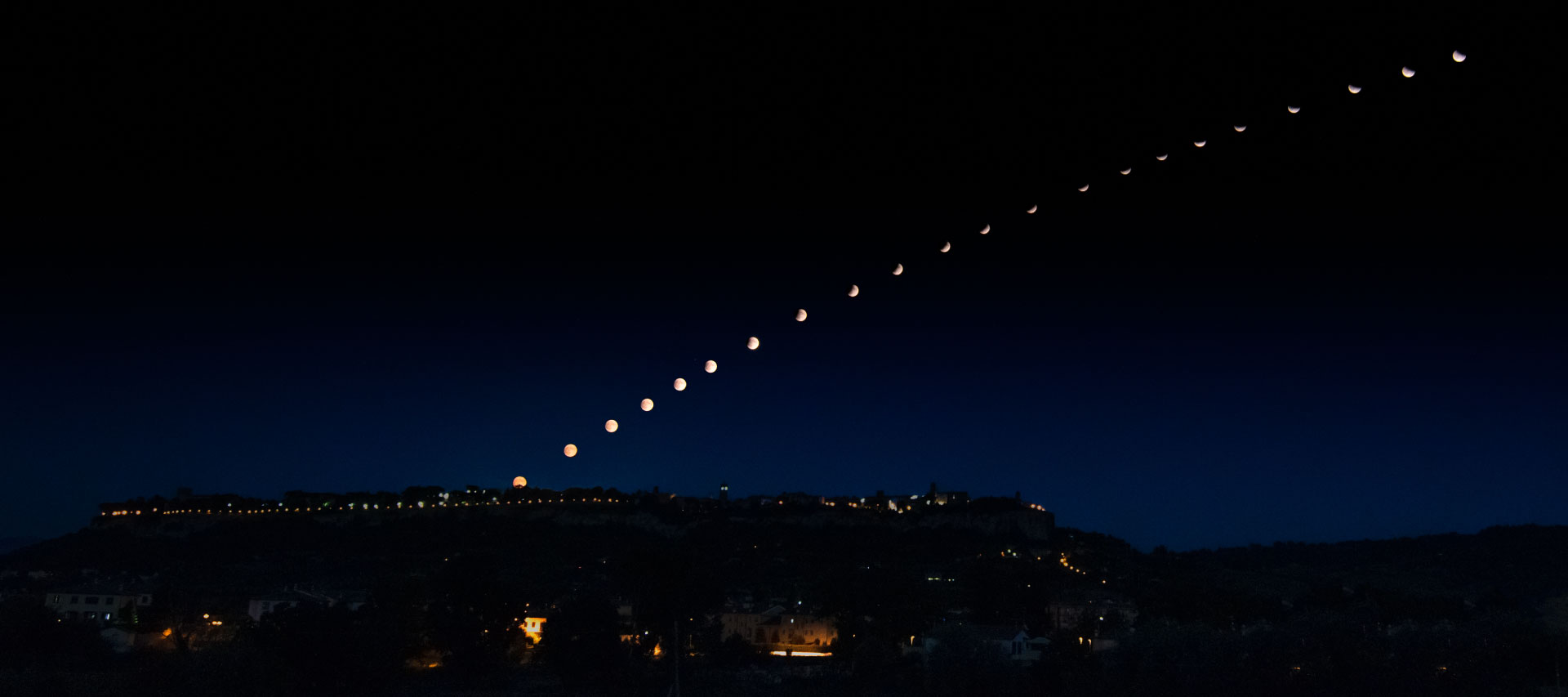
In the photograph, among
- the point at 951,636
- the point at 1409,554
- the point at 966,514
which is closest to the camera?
the point at 951,636

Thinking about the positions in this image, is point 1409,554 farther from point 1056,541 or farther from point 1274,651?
point 1274,651

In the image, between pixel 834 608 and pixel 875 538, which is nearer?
pixel 834 608

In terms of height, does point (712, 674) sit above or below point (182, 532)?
below

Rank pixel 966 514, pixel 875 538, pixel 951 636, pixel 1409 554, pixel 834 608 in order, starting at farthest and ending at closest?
pixel 966 514, pixel 875 538, pixel 1409 554, pixel 834 608, pixel 951 636

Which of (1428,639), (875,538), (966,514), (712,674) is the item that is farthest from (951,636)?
(966,514)

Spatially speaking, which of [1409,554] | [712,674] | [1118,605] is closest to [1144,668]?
[712,674]

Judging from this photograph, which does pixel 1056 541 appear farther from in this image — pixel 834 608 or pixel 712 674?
pixel 712 674
